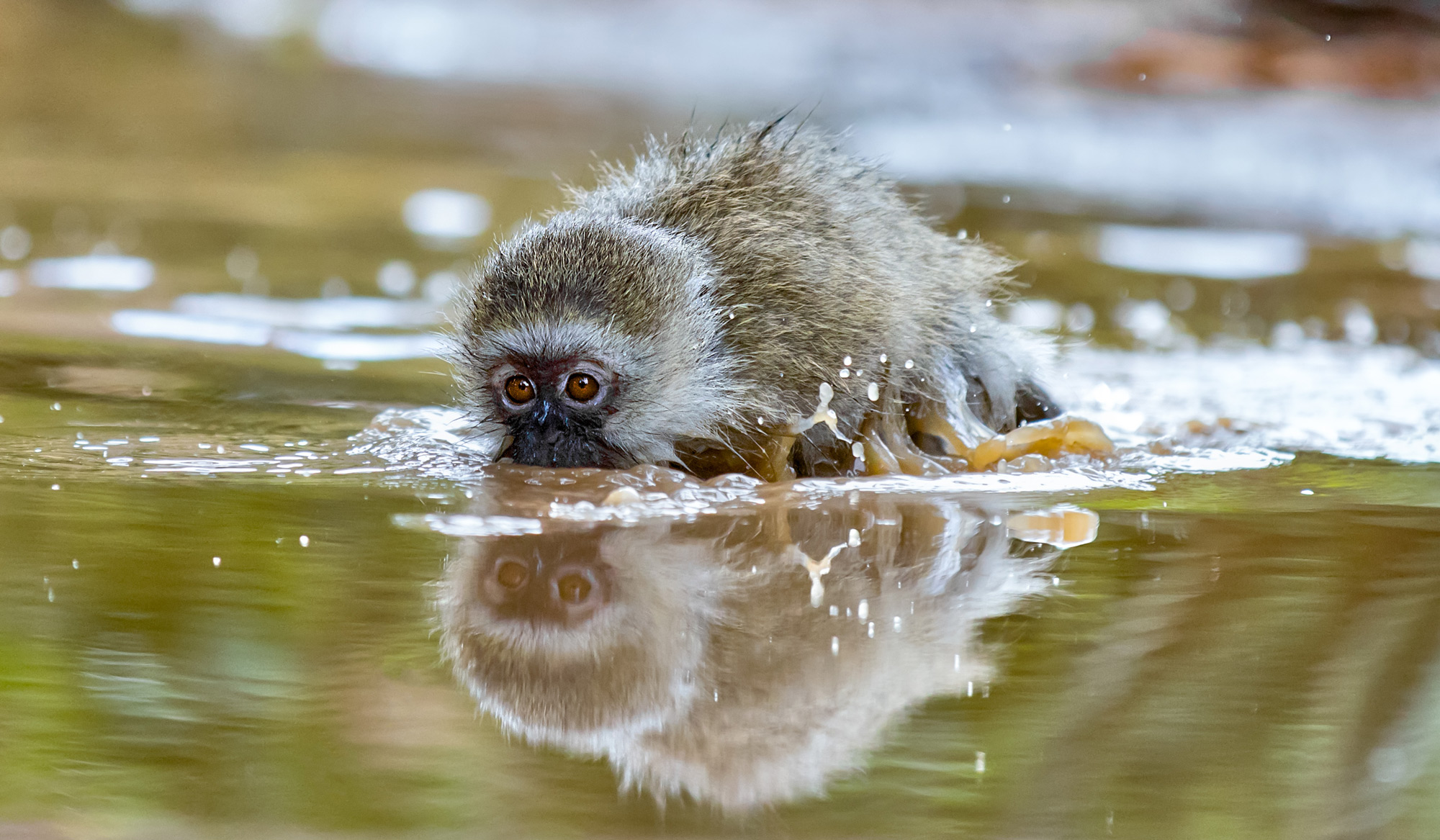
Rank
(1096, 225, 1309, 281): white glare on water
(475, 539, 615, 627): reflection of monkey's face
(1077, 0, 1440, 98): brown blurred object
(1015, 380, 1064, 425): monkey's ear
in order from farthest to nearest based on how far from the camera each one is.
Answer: (1077, 0, 1440, 98): brown blurred object, (1096, 225, 1309, 281): white glare on water, (1015, 380, 1064, 425): monkey's ear, (475, 539, 615, 627): reflection of monkey's face

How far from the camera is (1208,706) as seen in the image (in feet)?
8.08

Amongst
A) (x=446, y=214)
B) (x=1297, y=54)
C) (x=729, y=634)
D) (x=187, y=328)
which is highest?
(x=1297, y=54)

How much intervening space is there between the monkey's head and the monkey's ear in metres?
1.24

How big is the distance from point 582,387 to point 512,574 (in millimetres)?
1063

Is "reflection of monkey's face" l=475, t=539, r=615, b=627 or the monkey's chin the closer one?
"reflection of monkey's face" l=475, t=539, r=615, b=627

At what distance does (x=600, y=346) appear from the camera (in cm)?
409

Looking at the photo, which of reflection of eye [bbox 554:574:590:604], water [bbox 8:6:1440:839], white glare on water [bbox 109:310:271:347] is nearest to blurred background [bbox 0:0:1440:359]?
white glare on water [bbox 109:310:271:347]

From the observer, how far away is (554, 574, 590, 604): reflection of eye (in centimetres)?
302

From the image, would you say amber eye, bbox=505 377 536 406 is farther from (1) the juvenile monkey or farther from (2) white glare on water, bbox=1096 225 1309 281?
(2) white glare on water, bbox=1096 225 1309 281

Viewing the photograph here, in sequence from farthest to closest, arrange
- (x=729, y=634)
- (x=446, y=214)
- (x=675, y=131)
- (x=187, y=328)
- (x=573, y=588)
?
(x=675, y=131)
(x=446, y=214)
(x=187, y=328)
(x=573, y=588)
(x=729, y=634)

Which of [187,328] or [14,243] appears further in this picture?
[14,243]

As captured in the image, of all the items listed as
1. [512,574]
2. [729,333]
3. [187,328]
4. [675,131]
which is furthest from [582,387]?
[675,131]

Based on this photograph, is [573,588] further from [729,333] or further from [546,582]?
[729,333]

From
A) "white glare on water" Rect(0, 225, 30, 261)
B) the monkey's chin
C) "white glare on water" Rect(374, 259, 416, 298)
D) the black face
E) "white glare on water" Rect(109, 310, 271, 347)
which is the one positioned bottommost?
the monkey's chin
